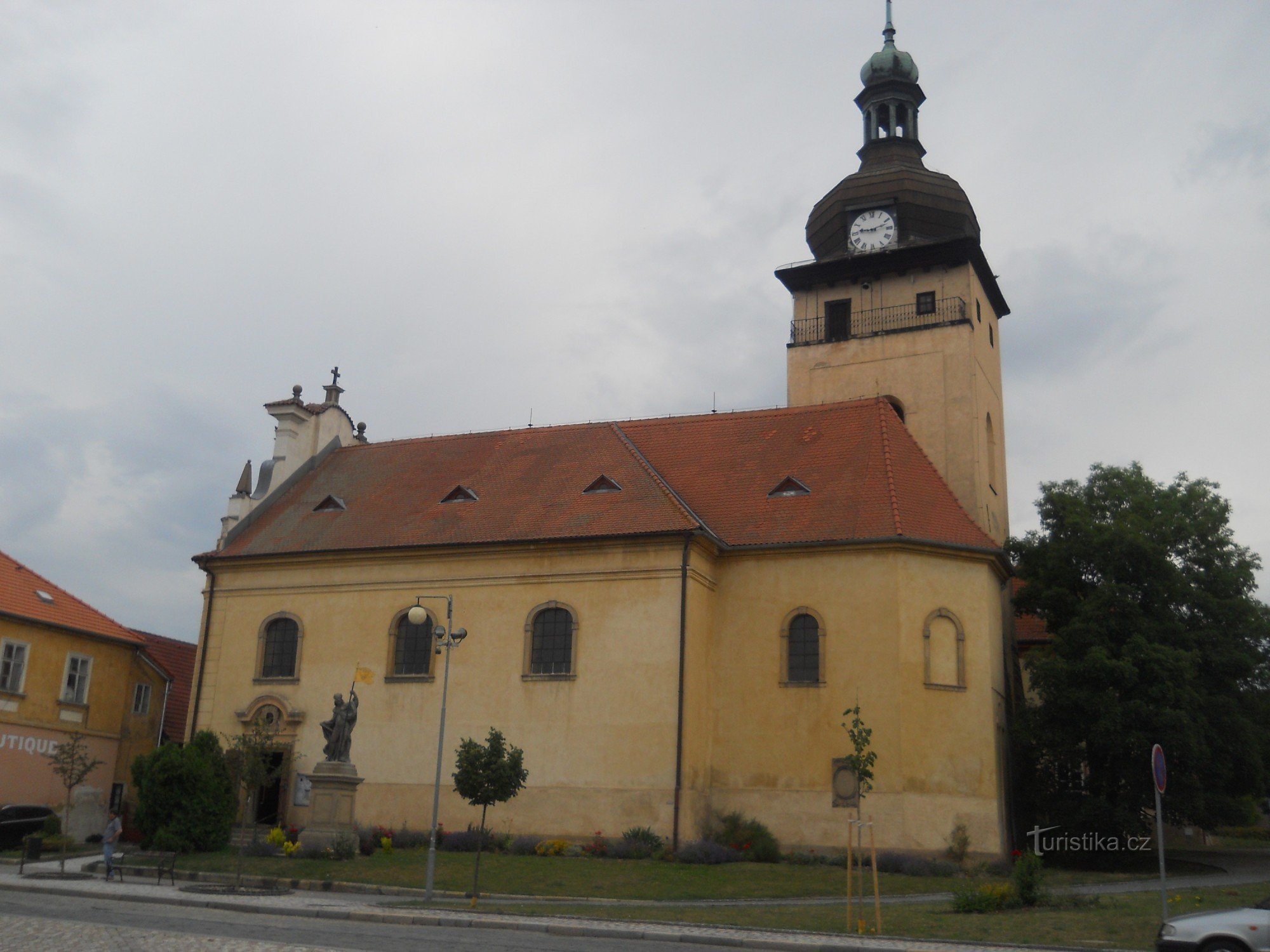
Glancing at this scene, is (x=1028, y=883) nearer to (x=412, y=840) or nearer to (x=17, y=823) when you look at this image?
(x=412, y=840)

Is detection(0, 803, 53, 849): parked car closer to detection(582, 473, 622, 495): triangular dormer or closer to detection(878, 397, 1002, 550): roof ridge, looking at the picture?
detection(582, 473, 622, 495): triangular dormer

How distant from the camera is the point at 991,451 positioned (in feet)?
123

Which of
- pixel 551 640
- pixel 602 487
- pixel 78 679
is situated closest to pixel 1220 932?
pixel 551 640

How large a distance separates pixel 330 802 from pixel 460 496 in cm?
1039

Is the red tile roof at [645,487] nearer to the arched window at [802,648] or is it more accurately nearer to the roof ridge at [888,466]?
the roof ridge at [888,466]

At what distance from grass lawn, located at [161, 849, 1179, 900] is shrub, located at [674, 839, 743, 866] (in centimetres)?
35

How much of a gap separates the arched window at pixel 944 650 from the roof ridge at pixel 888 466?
2378mm

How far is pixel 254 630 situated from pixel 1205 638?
26.1m

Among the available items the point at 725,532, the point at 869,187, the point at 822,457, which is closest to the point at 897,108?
the point at 869,187

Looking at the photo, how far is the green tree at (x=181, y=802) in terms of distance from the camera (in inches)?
1093

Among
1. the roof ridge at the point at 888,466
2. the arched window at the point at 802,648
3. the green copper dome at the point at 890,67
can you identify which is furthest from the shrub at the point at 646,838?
the green copper dome at the point at 890,67

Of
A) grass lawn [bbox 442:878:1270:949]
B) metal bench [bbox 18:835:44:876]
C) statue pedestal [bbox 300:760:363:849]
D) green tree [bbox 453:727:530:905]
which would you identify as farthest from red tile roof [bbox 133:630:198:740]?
grass lawn [bbox 442:878:1270:949]

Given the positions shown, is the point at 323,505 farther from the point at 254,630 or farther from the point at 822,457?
Answer: the point at 822,457

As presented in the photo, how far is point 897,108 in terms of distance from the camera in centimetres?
4084
